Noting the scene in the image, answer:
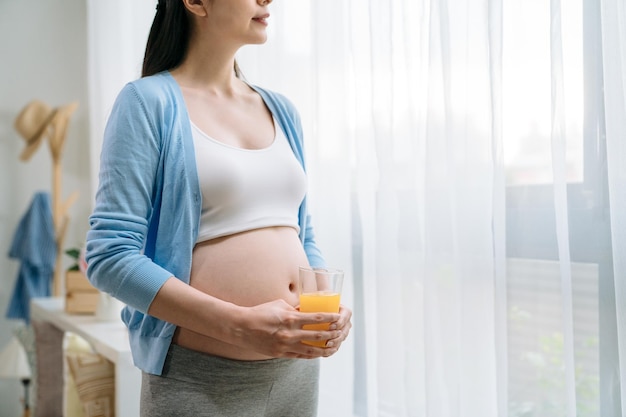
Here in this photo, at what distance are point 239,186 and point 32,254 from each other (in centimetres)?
237

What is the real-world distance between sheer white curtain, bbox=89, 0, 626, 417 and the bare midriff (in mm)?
357

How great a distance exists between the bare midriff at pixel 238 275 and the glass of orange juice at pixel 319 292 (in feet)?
0.34

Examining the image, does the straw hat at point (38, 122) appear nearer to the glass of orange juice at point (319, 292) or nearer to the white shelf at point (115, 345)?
the white shelf at point (115, 345)

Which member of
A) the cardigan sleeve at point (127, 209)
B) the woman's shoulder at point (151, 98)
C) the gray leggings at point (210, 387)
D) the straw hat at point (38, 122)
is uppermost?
the straw hat at point (38, 122)

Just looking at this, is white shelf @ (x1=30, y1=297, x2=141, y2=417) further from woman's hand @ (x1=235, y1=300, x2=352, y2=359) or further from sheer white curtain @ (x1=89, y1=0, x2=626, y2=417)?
woman's hand @ (x1=235, y1=300, x2=352, y2=359)

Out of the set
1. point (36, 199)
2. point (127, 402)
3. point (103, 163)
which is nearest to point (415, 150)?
point (103, 163)

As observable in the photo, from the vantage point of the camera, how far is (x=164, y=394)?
105 centimetres

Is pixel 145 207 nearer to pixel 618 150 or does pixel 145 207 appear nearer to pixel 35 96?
pixel 618 150

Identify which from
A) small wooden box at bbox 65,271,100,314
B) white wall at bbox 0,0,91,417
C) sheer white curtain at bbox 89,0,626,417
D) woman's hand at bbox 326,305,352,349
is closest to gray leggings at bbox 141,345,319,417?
woman's hand at bbox 326,305,352,349

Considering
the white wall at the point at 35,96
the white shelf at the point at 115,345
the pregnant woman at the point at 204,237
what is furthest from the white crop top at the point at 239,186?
the white wall at the point at 35,96

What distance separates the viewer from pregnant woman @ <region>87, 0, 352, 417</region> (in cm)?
99

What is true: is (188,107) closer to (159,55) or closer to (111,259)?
(159,55)

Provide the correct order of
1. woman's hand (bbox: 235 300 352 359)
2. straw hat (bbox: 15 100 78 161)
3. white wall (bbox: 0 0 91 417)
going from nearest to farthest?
woman's hand (bbox: 235 300 352 359) → straw hat (bbox: 15 100 78 161) → white wall (bbox: 0 0 91 417)

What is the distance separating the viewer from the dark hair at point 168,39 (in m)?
1.22
